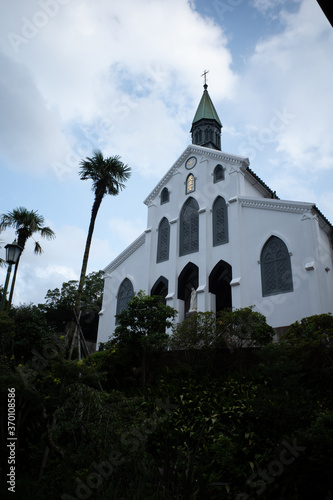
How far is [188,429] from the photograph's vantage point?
912 cm

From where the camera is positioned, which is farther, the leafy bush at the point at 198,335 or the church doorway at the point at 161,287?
the church doorway at the point at 161,287

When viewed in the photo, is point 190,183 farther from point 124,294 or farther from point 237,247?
point 124,294

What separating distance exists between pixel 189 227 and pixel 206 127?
10204 mm

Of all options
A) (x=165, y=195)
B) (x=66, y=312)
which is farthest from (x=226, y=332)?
(x=66, y=312)

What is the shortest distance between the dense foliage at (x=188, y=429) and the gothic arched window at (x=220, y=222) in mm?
11276

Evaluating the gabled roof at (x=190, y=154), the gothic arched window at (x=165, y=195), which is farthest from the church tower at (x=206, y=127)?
the gothic arched window at (x=165, y=195)

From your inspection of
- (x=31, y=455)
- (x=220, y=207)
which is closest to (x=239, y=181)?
(x=220, y=207)

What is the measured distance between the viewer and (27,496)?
6.45 meters

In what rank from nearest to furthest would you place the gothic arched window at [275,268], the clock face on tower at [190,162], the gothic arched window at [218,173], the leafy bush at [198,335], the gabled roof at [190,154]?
1. the leafy bush at [198,335]
2. the gothic arched window at [275,268]
3. the gabled roof at [190,154]
4. the gothic arched window at [218,173]
5. the clock face on tower at [190,162]

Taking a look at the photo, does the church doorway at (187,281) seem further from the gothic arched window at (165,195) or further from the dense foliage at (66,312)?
the dense foliage at (66,312)

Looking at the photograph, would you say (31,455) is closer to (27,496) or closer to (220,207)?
(27,496)

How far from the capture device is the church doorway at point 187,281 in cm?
2425

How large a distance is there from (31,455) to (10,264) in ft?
14.8

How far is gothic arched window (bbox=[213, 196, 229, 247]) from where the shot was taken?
2312cm
